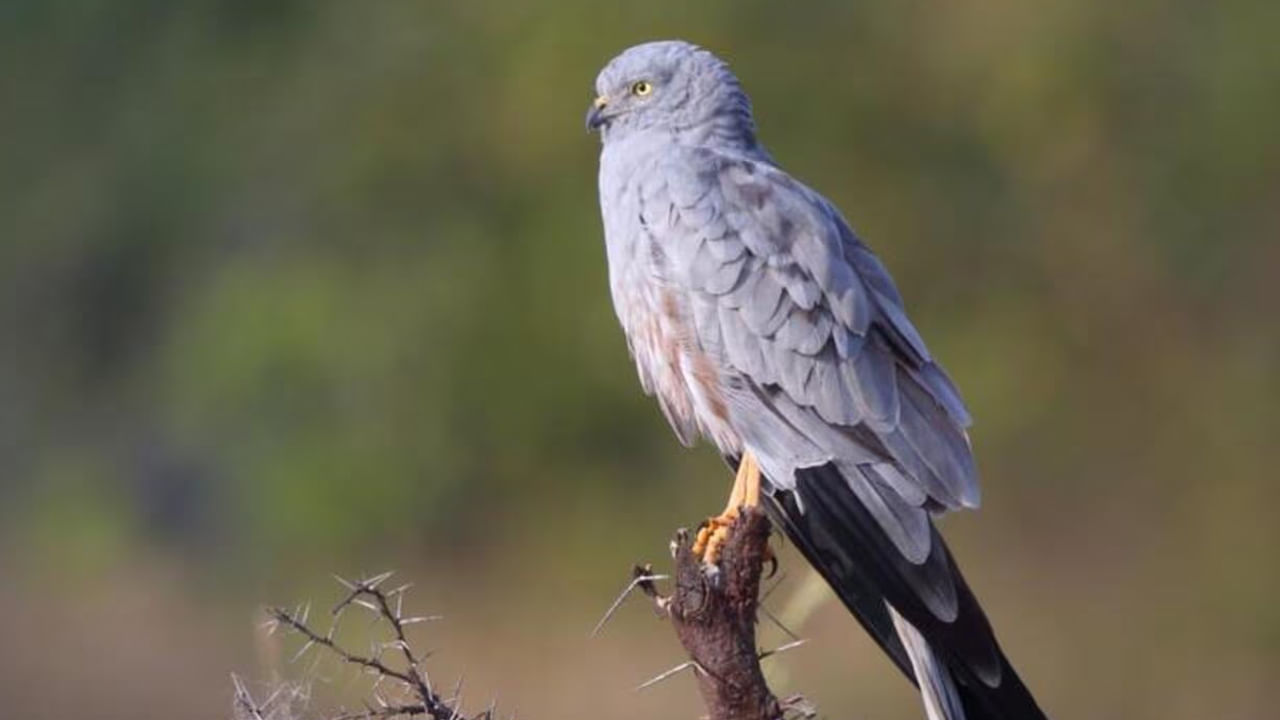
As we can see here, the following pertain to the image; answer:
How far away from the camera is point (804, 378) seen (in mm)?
5020

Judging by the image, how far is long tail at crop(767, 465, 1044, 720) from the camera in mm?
4543

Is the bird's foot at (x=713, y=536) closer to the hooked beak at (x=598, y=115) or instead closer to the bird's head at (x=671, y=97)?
the bird's head at (x=671, y=97)

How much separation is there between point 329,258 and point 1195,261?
4.85 meters

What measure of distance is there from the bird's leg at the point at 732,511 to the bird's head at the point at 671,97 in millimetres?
874

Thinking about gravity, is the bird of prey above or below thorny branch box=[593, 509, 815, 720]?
above

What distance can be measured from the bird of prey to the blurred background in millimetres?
4744

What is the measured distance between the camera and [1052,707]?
9.38 m

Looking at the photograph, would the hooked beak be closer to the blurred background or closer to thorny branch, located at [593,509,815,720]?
thorny branch, located at [593,509,815,720]

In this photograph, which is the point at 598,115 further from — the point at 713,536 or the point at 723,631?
the point at 723,631

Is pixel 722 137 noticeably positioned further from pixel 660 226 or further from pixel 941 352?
pixel 941 352

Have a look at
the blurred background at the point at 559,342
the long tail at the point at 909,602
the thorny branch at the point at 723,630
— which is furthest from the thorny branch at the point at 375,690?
the blurred background at the point at 559,342

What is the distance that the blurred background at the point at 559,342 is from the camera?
10.6 meters

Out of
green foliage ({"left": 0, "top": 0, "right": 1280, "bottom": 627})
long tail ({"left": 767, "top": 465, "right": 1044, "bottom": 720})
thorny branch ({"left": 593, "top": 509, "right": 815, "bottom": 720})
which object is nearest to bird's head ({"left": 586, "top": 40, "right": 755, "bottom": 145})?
long tail ({"left": 767, "top": 465, "right": 1044, "bottom": 720})

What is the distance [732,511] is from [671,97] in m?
1.19
